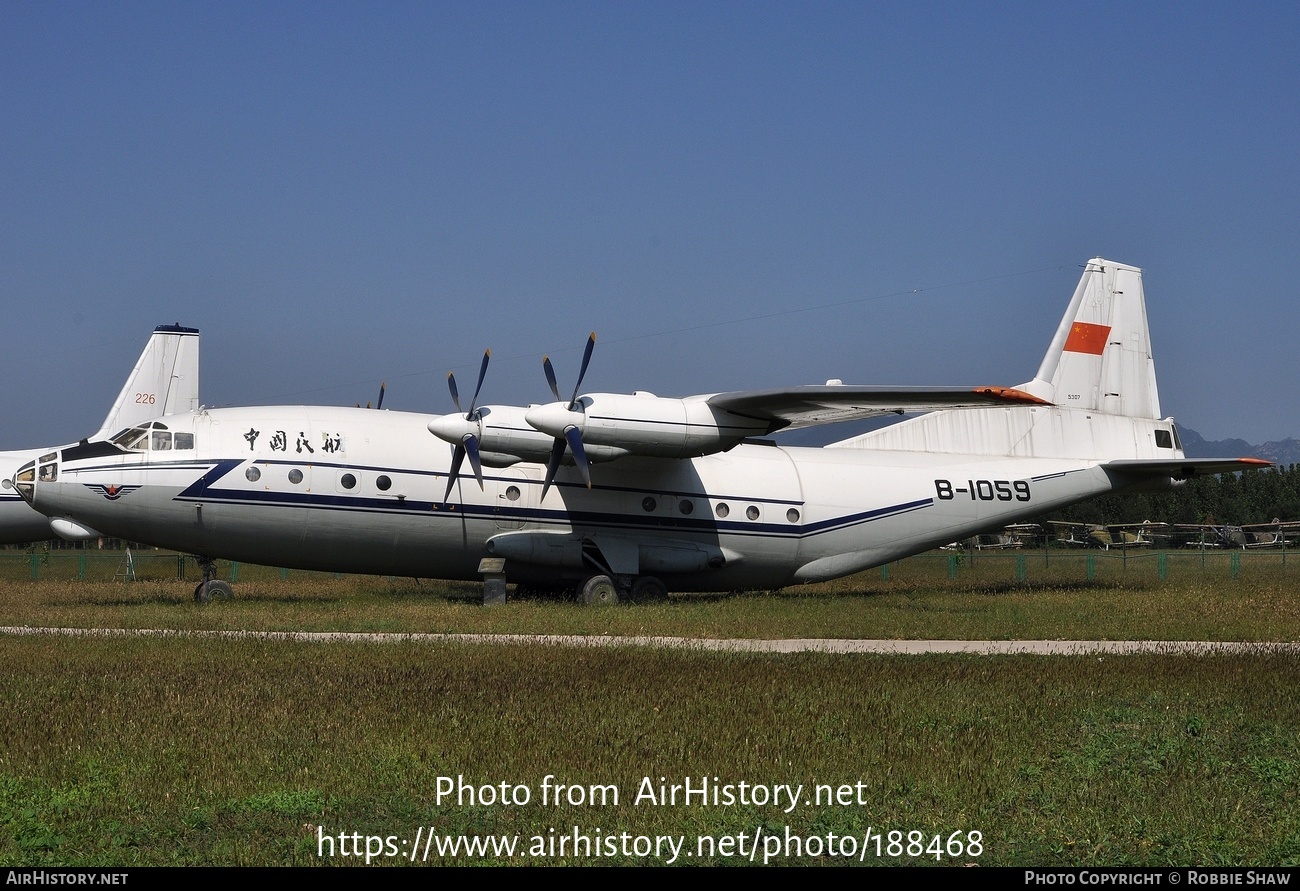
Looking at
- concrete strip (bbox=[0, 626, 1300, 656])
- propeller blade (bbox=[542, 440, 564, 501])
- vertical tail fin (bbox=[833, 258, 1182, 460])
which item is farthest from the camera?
vertical tail fin (bbox=[833, 258, 1182, 460])

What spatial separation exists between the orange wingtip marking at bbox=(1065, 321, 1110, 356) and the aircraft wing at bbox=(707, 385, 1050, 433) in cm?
738

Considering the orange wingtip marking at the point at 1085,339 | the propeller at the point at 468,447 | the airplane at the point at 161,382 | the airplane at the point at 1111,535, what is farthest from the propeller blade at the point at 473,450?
the airplane at the point at 1111,535

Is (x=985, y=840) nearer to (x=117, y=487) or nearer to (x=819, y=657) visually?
(x=819, y=657)

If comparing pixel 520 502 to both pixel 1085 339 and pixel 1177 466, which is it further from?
pixel 1177 466

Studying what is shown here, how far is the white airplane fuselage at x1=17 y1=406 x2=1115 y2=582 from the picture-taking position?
24.8 metres

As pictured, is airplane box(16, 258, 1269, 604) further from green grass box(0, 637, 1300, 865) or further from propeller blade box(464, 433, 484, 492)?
green grass box(0, 637, 1300, 865)

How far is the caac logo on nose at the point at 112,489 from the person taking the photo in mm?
24328

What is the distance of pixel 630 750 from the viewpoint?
36.9ft

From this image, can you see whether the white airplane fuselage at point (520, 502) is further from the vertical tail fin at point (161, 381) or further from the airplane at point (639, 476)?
the vertical tail fin at point (161, 381)

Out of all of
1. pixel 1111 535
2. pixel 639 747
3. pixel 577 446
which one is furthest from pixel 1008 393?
pixel 1111 535

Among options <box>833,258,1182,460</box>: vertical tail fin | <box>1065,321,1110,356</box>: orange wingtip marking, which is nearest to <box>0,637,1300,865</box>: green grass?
<box>833,258,1182,460</box>: vertical tail fin

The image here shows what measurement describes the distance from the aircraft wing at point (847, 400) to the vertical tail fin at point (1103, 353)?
6.99 metres

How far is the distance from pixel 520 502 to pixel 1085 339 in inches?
594
